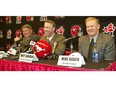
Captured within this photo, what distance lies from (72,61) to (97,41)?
0.36 metres

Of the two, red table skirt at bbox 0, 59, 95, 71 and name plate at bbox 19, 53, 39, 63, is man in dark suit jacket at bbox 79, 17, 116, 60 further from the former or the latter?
name plate at bbox 19, 53, 39, 63

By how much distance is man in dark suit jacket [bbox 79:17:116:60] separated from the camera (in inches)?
82.5

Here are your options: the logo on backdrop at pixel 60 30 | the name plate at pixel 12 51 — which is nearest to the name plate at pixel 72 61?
the logo on backdrop at pixel 60 30

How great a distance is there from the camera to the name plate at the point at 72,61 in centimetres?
199

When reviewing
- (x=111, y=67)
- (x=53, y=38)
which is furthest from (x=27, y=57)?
(x=111, y=67)

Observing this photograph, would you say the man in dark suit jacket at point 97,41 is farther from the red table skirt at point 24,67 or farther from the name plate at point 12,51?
the name plate at point 12,51

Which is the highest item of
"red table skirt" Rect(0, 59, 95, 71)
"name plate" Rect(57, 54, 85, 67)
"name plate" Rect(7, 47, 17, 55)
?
"name plate" Rect(7, 47, 17, 55)

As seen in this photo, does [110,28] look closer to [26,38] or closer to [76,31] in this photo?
[76,31]

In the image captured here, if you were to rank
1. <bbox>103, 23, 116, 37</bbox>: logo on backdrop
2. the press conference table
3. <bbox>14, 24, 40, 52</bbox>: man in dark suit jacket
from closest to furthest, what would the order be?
the press conference table
<bbox>103, 23, 116, 37</bbox>: logo on backdrop
<bbox>14, 24, 40, 52</bbox>: man in dark suit jacket

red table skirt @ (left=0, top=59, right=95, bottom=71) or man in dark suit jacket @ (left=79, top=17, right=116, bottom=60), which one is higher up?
man in dark suit jacket @ (left=79, top=17, right=116, bottom=60)

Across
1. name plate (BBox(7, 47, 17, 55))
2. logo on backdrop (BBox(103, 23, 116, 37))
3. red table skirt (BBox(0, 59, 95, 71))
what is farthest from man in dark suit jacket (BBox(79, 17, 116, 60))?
name plate (BBox(7, 47, 17, 55))

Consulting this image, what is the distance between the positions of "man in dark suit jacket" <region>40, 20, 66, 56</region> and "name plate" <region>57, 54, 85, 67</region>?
0.42 feet
